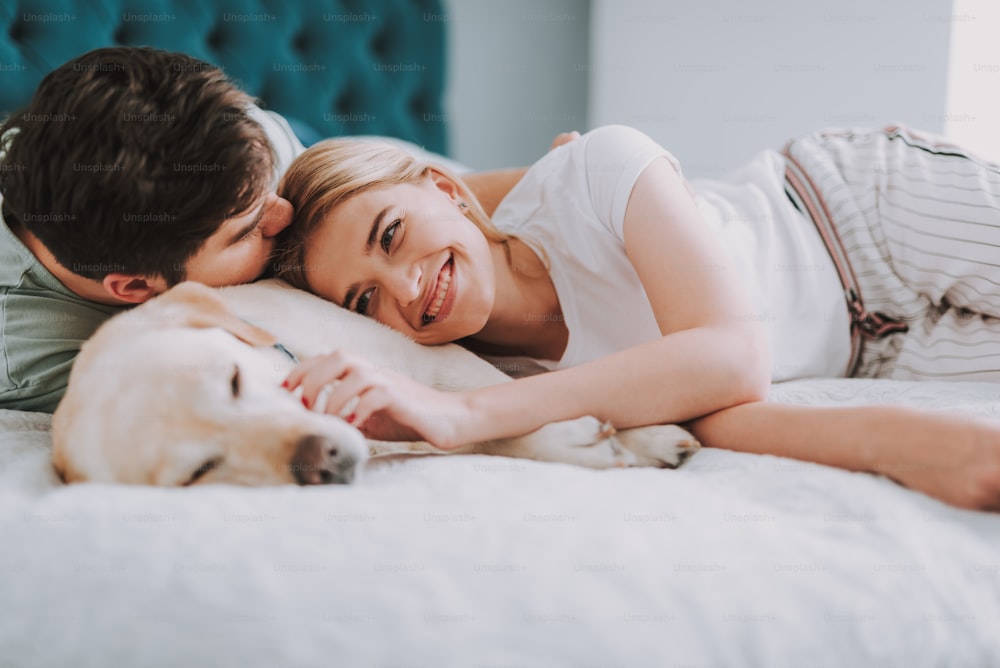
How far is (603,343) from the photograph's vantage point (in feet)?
4.91

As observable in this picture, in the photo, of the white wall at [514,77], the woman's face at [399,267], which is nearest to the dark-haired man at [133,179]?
the woman's face at [399,267]

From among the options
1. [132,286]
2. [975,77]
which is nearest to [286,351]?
[132,286]

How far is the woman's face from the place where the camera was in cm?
131

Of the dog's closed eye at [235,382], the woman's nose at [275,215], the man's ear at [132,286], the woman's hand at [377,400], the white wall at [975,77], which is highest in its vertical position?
the white wall at [975,77]

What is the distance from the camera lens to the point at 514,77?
347 centimetres

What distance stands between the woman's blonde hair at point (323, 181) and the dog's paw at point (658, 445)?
2.21 ft

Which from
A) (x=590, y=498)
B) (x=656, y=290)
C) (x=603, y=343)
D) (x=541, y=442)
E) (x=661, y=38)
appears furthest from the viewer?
(x=661, y=38)

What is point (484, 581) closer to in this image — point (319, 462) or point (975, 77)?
point (319, 462)

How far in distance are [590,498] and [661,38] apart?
296cm

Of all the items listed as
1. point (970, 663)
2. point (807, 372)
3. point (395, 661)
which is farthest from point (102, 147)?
point (807, 372)

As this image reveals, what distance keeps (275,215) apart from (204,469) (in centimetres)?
61

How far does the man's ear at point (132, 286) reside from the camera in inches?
46.8

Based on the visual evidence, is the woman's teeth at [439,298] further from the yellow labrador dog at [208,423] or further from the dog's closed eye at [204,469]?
the dog's closed eye at [204,469]

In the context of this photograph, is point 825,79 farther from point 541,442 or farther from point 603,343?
point 541,442
